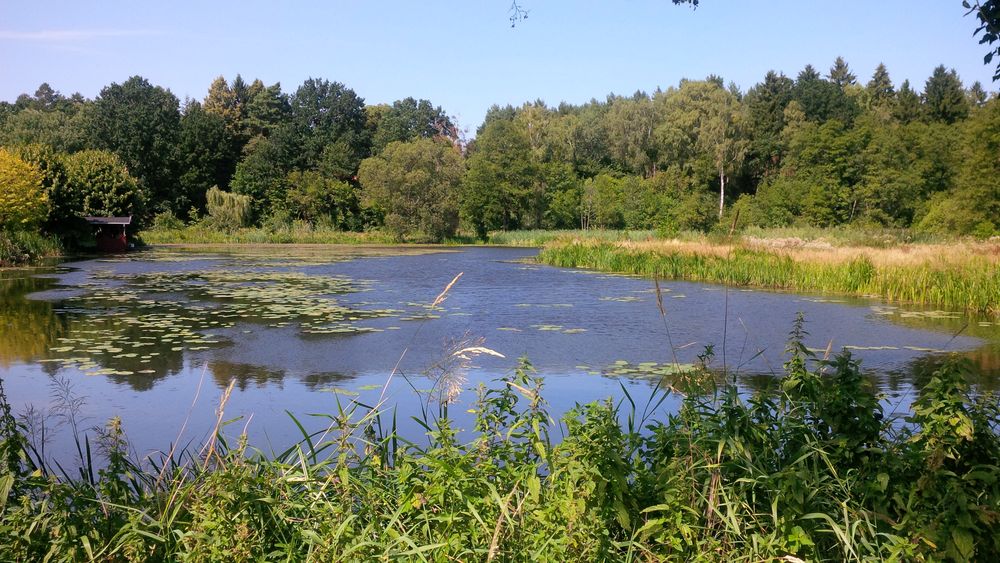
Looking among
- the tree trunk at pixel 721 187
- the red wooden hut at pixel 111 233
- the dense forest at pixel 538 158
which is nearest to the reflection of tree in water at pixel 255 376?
the red wooden hut at pixel 111 233

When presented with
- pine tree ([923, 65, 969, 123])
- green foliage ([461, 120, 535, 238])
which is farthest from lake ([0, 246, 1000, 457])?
pine tree ([923, 65, 969, 123])

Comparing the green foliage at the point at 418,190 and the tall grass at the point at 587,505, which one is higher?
the green foliage at the point at 418,190

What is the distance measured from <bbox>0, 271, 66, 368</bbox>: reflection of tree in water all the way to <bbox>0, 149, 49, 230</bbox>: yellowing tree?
28.4 ft

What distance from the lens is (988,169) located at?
32094 mm

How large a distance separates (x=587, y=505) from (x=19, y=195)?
27787mm

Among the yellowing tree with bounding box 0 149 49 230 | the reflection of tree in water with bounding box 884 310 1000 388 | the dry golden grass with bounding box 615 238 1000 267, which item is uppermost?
the yellowing tree with bounding box 0 149 49 230

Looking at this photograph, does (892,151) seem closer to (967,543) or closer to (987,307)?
(987,307)

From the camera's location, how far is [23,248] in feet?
82.4

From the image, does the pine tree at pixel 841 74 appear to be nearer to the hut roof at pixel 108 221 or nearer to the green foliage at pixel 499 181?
the green foliage at pixel 499 181

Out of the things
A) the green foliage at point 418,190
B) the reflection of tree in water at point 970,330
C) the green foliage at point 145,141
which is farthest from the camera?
the green foliage at point 145,141

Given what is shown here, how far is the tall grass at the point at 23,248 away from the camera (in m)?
23.6

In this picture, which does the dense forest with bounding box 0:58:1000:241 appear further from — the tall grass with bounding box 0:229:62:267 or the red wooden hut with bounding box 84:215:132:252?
the tall grass with bounding box 0:229:62:267

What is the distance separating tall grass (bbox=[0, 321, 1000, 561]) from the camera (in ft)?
8.63

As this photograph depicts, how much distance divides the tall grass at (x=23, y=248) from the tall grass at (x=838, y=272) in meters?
20.1
